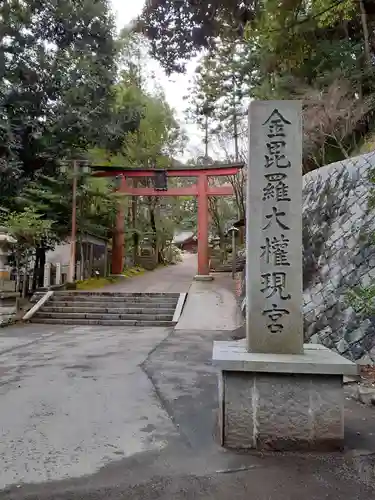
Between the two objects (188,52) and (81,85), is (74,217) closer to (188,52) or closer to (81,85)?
(81,85)

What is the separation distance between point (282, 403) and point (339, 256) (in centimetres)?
482

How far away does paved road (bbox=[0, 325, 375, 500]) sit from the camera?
2.38 metres

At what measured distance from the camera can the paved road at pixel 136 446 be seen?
2.38 m

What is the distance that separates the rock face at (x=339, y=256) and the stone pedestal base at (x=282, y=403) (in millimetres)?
3073

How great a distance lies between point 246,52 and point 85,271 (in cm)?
1138

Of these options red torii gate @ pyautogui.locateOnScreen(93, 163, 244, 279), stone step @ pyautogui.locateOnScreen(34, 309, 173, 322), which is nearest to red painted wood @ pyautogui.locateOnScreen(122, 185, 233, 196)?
red torii gate @ pyautogui.locateOnScreen(93, 163, 244, 279)

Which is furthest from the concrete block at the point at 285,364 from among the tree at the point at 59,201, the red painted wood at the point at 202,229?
the red painted wood at the point at 202,229

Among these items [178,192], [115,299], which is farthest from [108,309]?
[178,192]

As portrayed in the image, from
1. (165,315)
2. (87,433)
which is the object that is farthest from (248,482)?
(165,315)

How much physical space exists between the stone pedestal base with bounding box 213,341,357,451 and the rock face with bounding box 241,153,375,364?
307 centimetres

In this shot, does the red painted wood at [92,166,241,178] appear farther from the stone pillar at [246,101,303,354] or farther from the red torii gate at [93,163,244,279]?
the stone pillar at [246,101,303,354]

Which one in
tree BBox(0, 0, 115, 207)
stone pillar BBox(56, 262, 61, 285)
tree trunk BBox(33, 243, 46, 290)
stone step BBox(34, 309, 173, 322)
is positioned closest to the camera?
stone step BBox(34, 309, 173, 322)

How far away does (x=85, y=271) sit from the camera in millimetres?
17953

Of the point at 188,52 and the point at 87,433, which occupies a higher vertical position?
the point at 188,52
